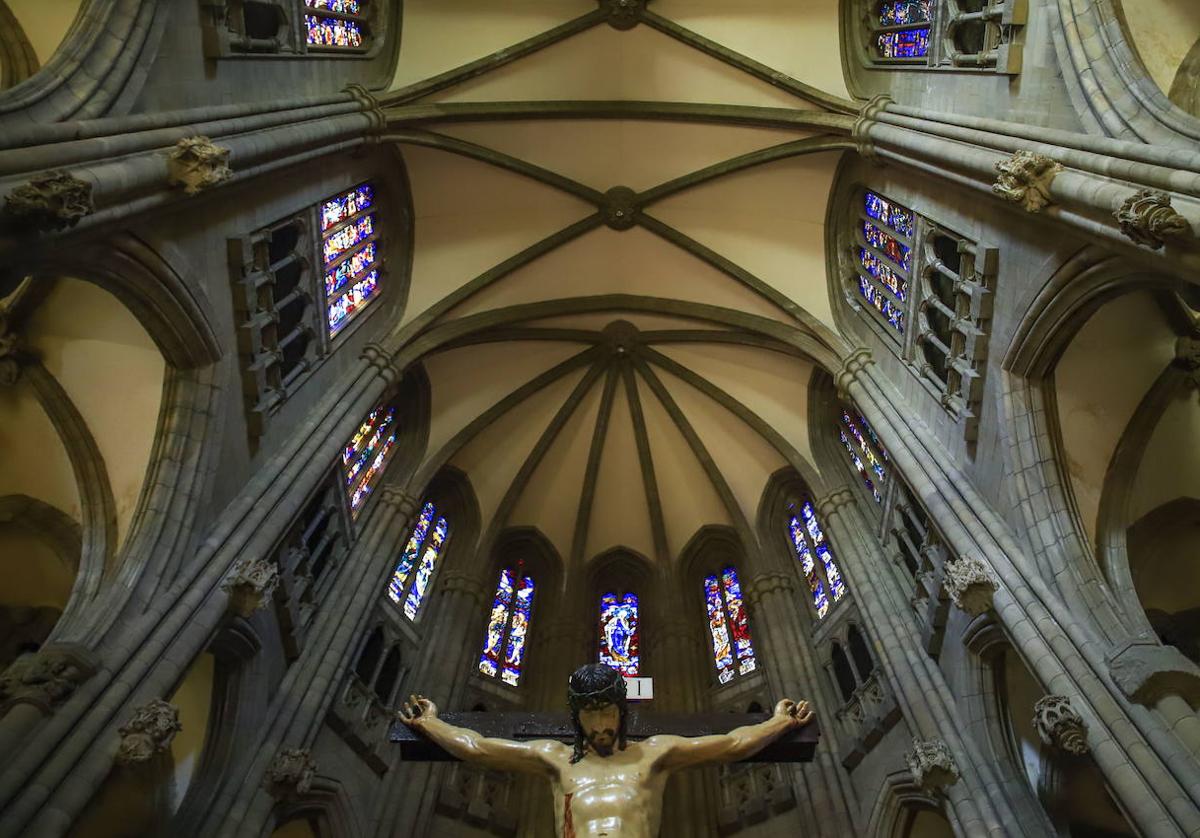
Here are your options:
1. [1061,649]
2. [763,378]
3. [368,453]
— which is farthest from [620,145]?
[1061,649]

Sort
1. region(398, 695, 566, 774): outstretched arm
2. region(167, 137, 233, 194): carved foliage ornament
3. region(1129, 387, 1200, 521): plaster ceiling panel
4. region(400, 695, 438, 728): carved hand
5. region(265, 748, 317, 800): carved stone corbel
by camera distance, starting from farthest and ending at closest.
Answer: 1. region(265, 748, 317, 800): carved stone corbel
2. region(1129, 387, 1200, 521): plaster ceiling panel
3. region(167, 137, 233, 194): carved foliage ornament
4. region(400, 695, 438, 728): carved hand
5. region(398, 695, 566, 774): outstretched arm

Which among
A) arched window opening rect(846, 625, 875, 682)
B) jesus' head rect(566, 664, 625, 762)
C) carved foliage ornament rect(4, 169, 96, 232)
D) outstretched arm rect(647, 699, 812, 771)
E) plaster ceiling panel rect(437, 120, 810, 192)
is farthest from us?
plaster ceiling panel rect(437, 120, 810, 192)

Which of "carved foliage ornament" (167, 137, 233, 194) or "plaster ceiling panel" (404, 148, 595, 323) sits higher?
"plaster ceiling panel" (404, 148, 595, 323)

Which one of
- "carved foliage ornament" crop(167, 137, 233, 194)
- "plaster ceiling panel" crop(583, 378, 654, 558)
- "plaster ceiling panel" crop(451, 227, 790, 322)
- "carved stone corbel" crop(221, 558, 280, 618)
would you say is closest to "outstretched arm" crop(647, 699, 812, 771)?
"carved stone corbel" crop(221, 558, 280, 618)

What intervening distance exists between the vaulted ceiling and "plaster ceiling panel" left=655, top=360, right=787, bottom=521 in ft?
0.15

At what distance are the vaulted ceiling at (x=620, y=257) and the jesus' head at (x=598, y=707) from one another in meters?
11.5

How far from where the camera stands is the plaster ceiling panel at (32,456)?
10.5m

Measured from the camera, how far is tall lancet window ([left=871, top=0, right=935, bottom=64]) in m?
13.8

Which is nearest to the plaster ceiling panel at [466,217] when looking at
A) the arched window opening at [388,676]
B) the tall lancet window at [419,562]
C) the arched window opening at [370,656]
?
the tall lancet window at [419,562]

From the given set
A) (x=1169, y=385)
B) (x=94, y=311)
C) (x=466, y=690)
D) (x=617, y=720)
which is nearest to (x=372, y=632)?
(x=466, y=690)

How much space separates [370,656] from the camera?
15.3 meters

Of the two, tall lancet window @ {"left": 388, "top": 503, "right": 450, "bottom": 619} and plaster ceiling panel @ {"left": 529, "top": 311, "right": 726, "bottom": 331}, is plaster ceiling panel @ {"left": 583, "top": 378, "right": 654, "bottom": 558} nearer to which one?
plaster ceiling panel @ {"left": 529, "top": 311, "right": 726, "bottom": 331}

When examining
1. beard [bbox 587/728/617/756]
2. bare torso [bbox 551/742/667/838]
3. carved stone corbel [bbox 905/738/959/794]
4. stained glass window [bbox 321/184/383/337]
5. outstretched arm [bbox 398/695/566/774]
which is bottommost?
bare torso [bbox 551/742/667/838]

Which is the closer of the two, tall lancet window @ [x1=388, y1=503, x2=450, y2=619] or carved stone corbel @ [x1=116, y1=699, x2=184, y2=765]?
carved stone corbel @ [x1=116, y1=699, x2=184, y2=765]
